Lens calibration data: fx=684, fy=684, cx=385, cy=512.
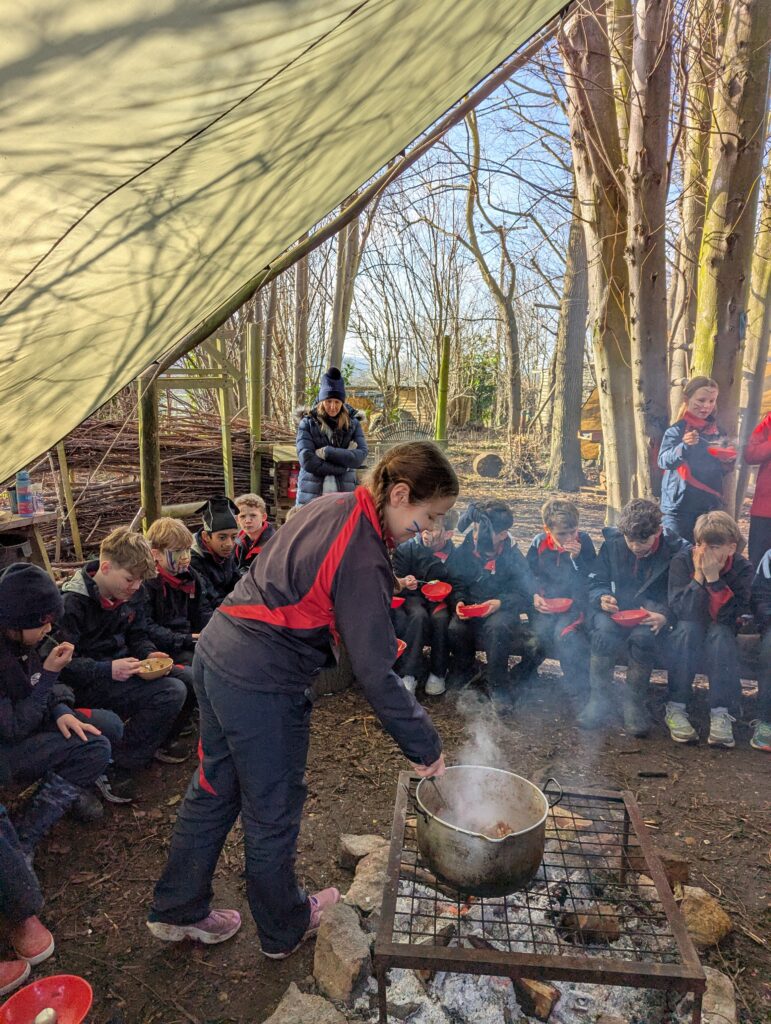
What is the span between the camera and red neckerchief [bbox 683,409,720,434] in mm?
5188

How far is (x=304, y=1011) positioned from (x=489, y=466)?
1221 centimetres

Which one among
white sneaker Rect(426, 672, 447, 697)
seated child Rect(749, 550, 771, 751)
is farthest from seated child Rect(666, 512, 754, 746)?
white sneaker Rect(426, 672, 447, 697)

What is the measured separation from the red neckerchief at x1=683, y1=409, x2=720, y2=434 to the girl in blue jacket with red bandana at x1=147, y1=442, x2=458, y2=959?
12.5 feet

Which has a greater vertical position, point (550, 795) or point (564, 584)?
point (564, 584)

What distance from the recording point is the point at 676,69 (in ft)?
20.0

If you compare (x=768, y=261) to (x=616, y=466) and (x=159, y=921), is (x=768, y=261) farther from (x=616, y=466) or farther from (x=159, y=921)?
(x=159, y=921)

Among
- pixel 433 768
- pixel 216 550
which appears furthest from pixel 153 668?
pixel 433 768

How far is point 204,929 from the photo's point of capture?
2566 mm

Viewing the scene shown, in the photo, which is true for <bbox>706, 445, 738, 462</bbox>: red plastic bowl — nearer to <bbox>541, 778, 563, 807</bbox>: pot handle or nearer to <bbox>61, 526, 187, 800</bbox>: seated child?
<bbox>541, 778, 563, 807</bbox>: pot handle

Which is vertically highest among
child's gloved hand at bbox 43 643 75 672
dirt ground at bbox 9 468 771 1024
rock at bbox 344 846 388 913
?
child's gloved hand at bbox 43 643 75 672

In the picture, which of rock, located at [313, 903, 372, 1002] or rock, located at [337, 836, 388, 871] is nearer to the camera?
rock, located at [313, 903, 372, 1002]

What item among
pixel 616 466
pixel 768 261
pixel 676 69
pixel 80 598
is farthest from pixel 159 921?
pixel 768 261

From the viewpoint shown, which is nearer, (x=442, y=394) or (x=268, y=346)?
(x=442, y=394)

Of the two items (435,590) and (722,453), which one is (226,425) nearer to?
(435,590)
